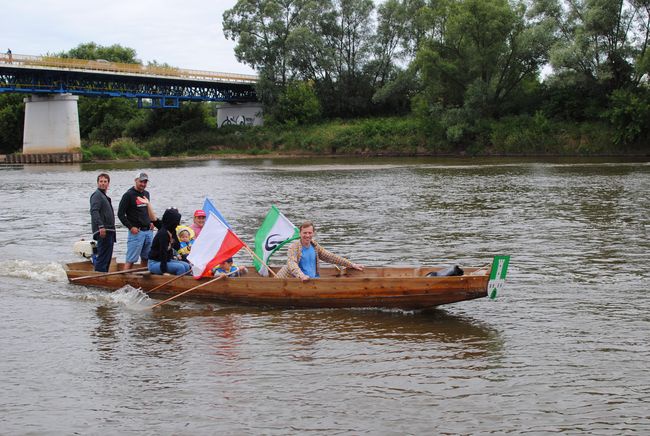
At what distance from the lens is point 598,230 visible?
892 inches

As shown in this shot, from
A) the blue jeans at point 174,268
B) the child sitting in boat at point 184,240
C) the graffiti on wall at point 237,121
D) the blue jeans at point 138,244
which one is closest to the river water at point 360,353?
the blue jeans at point 174,268

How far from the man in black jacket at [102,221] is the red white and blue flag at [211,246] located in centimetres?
227

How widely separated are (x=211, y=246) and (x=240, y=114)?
8708cm

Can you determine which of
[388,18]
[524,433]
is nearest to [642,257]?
[524,433]

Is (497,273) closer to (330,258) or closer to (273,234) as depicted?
(330,258)

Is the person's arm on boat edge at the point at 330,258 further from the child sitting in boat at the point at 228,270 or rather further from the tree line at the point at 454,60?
the tree line at the point at 454,60

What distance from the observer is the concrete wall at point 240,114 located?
97.8 meters

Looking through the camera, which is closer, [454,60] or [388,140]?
[454,60]

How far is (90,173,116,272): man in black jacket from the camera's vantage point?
1538cm

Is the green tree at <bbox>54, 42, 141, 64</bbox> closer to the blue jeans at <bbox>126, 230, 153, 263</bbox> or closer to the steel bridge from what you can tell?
the steel bridge

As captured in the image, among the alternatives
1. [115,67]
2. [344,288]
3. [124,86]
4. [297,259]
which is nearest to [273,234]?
[297,259]

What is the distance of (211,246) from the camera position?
566 inches

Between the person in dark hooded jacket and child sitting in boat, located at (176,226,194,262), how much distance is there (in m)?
0.13

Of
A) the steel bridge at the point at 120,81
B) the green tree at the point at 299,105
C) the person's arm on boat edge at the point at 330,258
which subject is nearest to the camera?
the person's arm on boat edge at the point at 330,258
